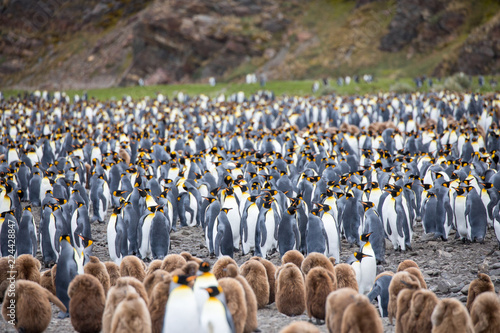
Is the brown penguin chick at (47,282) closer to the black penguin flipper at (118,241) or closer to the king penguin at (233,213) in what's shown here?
the black penguin flipper at (118,241)

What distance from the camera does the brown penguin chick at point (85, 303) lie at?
4.95m

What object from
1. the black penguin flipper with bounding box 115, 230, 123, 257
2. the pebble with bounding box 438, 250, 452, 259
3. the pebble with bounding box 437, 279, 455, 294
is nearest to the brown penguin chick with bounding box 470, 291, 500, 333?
the pebble with bounding box 437, 279, 455, 294

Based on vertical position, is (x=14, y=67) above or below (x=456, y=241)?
above

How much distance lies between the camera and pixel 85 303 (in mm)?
4965

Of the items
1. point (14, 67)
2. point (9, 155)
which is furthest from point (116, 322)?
point (14, 67)

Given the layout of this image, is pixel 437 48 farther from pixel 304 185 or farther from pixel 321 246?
pixel 321 246

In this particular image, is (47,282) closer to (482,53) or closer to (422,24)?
(482,53)

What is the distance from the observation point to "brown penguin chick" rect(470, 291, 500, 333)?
177 inches

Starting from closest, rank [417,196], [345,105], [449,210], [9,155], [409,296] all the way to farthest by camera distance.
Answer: [409,296] → [449,210] → [417,196] → [9,155] → [345,105]

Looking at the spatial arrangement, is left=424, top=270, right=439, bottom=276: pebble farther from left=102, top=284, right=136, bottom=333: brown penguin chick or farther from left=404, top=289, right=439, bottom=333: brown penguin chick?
left=102, top=284, right=136, bottom=333: brown penguin chick

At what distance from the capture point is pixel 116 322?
4.05 metres

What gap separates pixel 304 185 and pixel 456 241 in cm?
307

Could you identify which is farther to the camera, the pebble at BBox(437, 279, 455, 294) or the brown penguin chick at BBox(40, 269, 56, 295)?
the pebble at BBox(437, 279, 455, 294)

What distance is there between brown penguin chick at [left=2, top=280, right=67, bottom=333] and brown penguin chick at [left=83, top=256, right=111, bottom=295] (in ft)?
2.16
